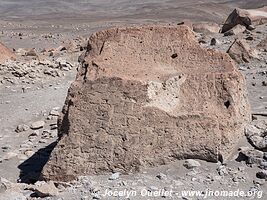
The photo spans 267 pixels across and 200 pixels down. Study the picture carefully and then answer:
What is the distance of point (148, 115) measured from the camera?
5605 mm

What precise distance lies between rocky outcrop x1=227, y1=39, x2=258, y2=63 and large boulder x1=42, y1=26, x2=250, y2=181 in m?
4.99

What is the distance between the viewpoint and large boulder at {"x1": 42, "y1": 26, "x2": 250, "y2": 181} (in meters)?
5.56

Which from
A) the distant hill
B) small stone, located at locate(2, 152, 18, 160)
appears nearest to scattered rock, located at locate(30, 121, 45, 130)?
small stone, located at locate(2, 152, 18, 160)

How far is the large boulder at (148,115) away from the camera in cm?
556

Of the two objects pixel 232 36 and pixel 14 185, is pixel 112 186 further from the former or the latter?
pixel 232 36

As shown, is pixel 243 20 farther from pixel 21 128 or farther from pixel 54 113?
pixel 21 128

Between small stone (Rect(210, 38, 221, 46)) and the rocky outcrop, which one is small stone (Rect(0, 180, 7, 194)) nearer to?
the rocky outcrop

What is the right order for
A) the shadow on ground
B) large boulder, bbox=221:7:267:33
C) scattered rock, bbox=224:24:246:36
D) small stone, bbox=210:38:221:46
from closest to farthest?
1. the shadow on ground
2. small stone, bbox=210:38:221:46
3. scattered rock, bbox=224:24:246:36
4. large boulder, bbox=221:7:267:33

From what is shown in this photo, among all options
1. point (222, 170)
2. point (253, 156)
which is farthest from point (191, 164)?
point (253, 156)

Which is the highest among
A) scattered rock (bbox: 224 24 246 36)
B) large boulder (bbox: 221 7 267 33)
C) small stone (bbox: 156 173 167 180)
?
large boulder (bbox: 221 7 267 33)

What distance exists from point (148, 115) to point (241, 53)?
5.97 metres

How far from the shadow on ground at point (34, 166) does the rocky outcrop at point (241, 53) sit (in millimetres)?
4985

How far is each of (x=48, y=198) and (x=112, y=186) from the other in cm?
59

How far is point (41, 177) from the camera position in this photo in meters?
5.74
